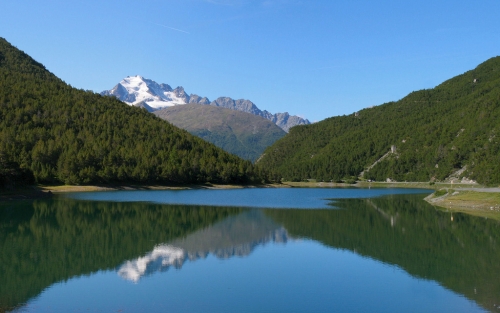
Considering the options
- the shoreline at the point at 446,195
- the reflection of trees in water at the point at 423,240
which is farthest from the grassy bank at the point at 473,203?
the reflection of trees in water at the point at 423,240

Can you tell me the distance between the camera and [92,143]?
12475cm

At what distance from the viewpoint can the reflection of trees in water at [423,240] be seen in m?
24.4

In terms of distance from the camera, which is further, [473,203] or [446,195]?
[446,195]

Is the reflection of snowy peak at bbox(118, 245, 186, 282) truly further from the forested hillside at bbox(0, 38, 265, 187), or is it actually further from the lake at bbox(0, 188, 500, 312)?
the forested hillside at bbox(0, 38, 265, 187)

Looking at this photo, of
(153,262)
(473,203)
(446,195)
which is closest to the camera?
(153,262)

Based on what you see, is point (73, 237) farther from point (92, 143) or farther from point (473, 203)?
point (92, 143)

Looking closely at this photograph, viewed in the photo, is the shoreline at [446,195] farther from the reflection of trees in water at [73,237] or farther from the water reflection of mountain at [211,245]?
the water reflection of mountain at [211,245]

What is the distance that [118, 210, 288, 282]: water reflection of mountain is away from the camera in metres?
26.8

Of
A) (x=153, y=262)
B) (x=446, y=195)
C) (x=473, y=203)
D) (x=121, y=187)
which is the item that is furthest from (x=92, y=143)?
(x=153, y=262)

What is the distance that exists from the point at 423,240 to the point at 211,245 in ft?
54.7

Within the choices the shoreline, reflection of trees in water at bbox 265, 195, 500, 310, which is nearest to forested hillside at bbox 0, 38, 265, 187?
the shoreline

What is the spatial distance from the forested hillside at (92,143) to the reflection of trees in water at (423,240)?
6021 centimetres

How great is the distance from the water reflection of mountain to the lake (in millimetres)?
75

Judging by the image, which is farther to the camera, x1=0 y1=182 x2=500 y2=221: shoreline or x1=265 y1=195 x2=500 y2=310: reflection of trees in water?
x1=0 y1=182 x2=500 y2=221: shoreline
